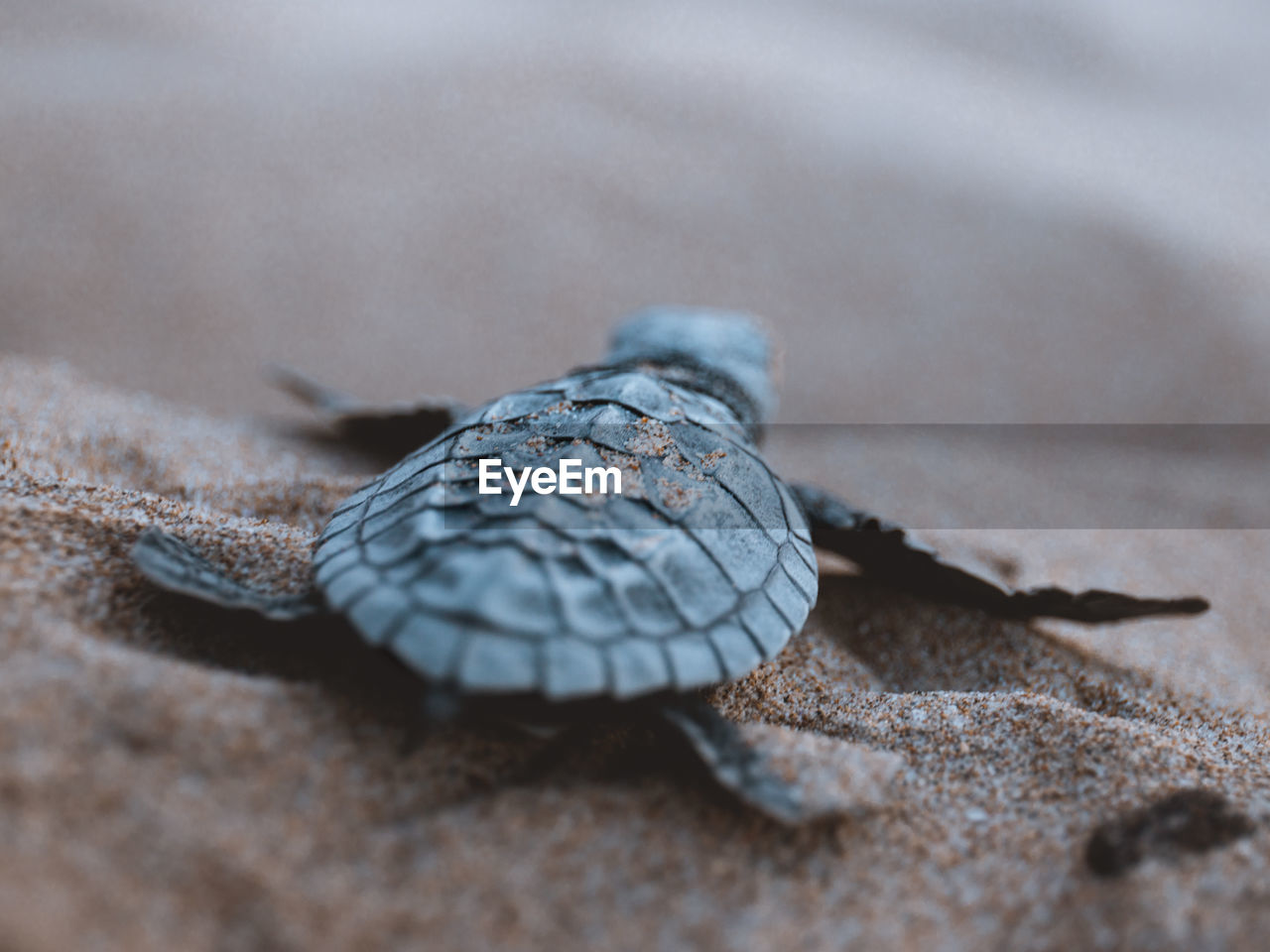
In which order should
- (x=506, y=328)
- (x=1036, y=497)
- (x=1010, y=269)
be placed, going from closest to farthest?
(x=1036, y=497)
(x=506, y=328)
(x=1010, y=269)

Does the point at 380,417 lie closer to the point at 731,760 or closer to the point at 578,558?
the point at 578,558

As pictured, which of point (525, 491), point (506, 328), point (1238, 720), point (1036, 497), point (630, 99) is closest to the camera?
point (525, 491)

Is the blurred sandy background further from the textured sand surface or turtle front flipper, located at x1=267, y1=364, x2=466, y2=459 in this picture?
the textured sand surface

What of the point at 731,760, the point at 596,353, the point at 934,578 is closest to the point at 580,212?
the point at 596,353

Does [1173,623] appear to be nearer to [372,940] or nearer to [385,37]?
[372,940]

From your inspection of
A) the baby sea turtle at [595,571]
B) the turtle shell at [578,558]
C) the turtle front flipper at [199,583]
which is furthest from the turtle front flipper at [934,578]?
the turtle front flipper at [199,583]

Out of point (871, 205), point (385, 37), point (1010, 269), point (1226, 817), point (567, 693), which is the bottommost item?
point (1226, 817)

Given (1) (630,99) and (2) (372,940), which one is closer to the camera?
(2) (372,940)

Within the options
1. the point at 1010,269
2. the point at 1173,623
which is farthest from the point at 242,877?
the point at 1010,269
